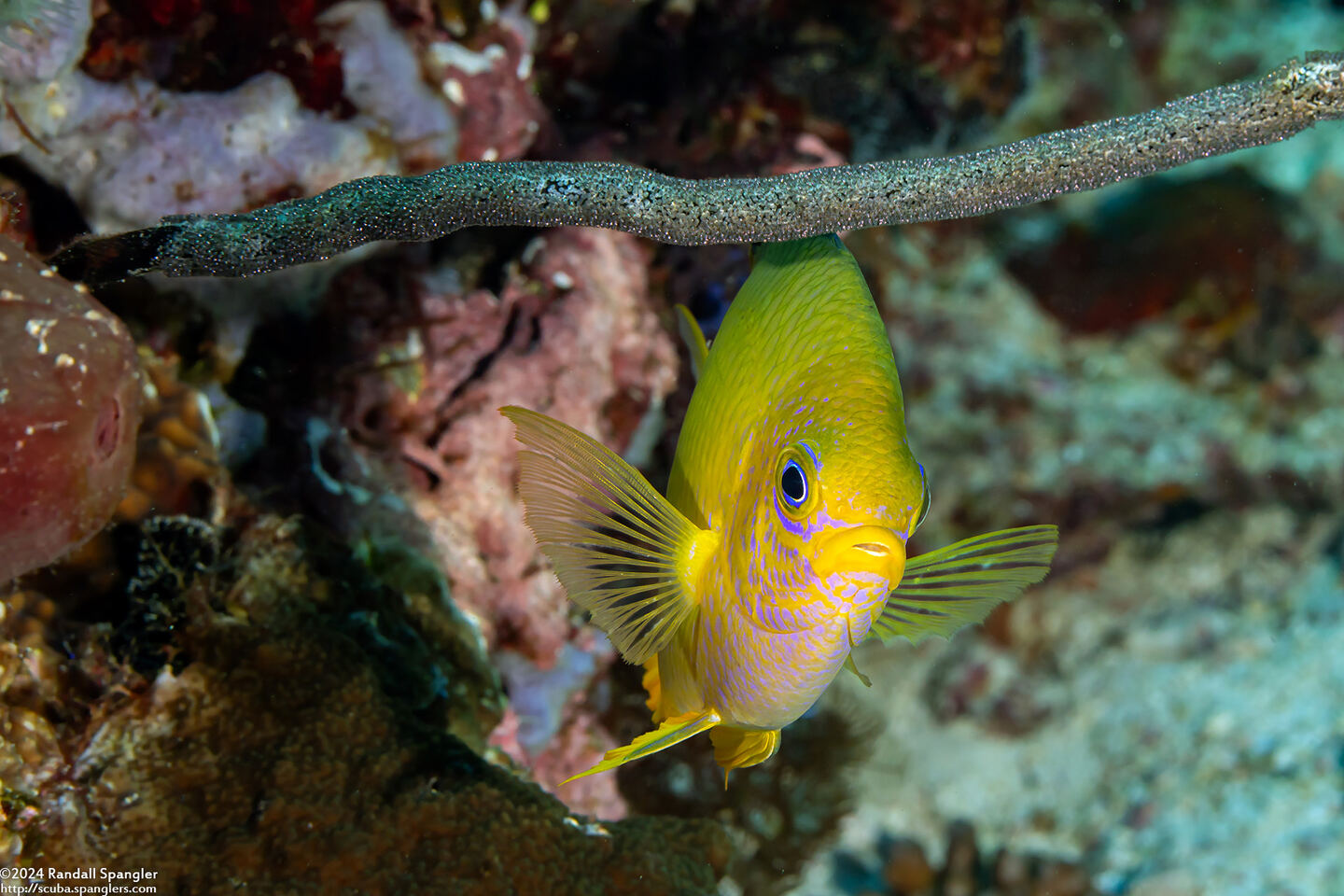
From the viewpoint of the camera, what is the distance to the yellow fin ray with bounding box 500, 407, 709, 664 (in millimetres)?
1784

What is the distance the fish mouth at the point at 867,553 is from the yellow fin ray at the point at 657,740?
1.67 feet

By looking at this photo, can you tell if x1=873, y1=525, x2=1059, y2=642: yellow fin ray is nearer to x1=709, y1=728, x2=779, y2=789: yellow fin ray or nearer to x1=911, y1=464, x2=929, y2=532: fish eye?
x1=911, y1=464, x2=929, y2=532: fish eye

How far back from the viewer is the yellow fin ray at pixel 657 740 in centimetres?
166

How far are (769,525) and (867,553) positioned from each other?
0.83 feet

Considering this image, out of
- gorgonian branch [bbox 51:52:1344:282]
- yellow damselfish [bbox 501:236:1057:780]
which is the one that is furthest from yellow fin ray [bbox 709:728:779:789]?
gorgonian branch [bbox 51:52:1344:282]

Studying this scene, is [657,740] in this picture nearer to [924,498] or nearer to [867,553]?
[867,553]

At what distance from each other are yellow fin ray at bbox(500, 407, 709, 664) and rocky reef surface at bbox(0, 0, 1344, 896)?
0.88m

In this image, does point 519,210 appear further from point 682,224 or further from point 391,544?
point 391,544

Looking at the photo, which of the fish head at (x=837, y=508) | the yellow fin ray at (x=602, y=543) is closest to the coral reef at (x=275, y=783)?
the yellow fin ray at (x=602, y=543)

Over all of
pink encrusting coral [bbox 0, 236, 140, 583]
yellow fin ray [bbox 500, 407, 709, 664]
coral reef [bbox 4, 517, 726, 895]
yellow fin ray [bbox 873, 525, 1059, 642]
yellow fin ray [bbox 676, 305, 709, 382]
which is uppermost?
yellow fin ray [bbox 676, 305, 709, 382]

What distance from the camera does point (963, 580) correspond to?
6.66ft

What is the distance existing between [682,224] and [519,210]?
411 mm

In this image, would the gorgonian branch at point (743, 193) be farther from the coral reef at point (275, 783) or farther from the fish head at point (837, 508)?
the coral reef at point (275, 783)

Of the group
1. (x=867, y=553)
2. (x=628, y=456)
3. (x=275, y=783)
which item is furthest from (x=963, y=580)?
(x=275, y=783)
